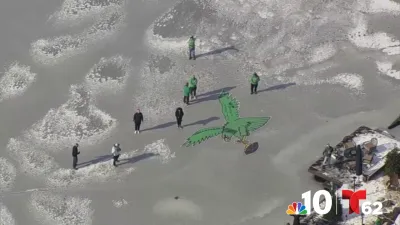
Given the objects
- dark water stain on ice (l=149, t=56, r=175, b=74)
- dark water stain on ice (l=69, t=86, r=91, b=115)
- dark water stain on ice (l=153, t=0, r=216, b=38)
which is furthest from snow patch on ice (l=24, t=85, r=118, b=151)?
dark water stain on ice (l=153, t=0, r=216, b=38)

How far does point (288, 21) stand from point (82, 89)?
1161cm

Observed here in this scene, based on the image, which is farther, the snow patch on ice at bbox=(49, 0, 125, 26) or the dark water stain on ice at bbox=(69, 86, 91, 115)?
the snow patch on ice at bbox=(49, 0, 125, 26)

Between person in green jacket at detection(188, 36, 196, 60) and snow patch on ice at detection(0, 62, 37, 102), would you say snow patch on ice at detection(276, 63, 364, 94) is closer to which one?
person in green jacket at detection(188, 36, 196, 60)

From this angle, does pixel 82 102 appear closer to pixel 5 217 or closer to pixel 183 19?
pixel 5 217

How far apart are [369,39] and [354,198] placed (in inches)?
509

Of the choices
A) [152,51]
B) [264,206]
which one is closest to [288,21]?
[152,51]

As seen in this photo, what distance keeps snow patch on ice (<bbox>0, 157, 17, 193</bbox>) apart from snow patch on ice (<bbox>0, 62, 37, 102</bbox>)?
4.72 metres

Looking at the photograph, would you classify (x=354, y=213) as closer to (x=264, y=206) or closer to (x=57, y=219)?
(x=264, y=206)

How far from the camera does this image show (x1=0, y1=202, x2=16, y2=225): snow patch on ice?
30.3m

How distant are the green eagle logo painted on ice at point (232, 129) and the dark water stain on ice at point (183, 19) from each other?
7.07 m

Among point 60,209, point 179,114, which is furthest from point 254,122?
point 60,209

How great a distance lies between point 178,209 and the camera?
99.2ft

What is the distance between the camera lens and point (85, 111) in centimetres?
3572

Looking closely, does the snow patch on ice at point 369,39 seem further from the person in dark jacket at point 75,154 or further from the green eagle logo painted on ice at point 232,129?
the person in dark jacket at point 75,154
